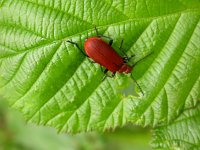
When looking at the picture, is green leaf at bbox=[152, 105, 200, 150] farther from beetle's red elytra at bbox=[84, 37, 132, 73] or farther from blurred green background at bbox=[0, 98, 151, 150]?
blurred green background at bbox=[0, 98, 151, 150]

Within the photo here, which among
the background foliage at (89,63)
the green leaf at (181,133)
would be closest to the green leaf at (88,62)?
the background foliage at (89,63)

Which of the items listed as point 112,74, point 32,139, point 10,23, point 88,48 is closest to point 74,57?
point 88,48

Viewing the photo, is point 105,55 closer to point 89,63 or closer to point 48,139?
point 89,63

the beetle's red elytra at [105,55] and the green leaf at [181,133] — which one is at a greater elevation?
the beetle's red elytra at [105,55]

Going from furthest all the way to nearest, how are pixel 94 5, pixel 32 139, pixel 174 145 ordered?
pixel 32 139 < pixel 174 145 < pixel 94 5

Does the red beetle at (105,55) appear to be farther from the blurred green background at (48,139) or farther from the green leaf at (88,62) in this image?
the blurred green background at (48,139)

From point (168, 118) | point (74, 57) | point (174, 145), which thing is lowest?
point (174, 145)

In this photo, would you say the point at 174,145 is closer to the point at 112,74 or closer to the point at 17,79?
the point at 112,74
